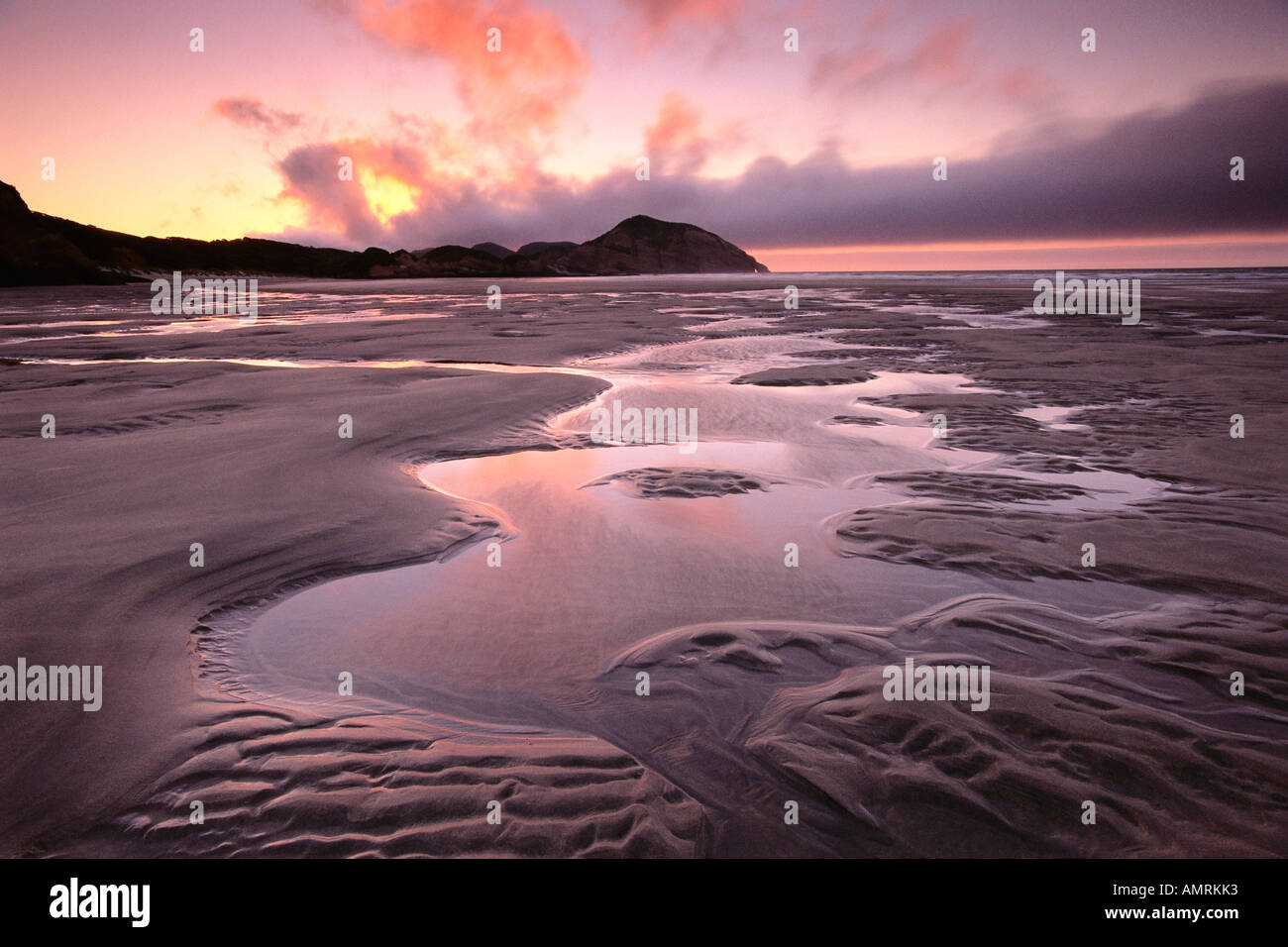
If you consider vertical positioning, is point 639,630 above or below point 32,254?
below

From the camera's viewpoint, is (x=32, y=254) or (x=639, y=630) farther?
(x=32, y=254)

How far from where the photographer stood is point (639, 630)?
3516mm

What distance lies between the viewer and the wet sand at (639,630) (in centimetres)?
223

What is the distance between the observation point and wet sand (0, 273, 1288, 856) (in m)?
2.23

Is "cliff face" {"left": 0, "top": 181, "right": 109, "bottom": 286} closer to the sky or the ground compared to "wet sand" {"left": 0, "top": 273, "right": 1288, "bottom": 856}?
closer to the sky

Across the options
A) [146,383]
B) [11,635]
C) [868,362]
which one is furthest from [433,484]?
[868,362]

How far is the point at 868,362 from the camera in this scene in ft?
44.1

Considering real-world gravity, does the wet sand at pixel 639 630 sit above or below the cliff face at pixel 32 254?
below

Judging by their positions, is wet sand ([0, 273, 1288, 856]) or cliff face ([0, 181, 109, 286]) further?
cliff face ([0, 181, 109, 286])

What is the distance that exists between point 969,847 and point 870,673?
0.98 m

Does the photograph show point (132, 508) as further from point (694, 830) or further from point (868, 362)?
point (868, 362)

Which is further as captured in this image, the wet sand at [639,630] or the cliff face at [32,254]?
the cliff face at [32,254]

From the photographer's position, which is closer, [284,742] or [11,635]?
[284,742]

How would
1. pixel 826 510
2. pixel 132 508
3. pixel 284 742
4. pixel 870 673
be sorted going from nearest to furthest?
pixel 284 742 → pixel 870 673 → pixel 132 508 → pixel 826 510
